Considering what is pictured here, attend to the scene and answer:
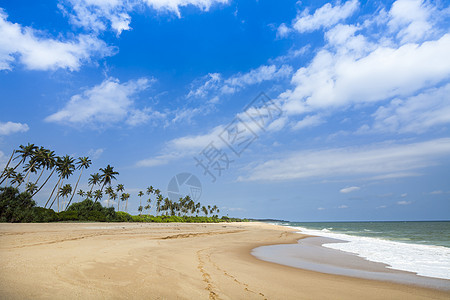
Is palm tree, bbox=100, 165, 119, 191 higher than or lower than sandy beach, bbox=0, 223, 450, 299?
higher

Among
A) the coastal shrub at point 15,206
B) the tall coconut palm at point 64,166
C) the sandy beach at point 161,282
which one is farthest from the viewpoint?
the tall coconut palm at point 64,166

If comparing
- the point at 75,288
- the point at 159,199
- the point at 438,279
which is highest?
the point at 159,199

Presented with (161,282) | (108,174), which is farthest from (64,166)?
(161,282)

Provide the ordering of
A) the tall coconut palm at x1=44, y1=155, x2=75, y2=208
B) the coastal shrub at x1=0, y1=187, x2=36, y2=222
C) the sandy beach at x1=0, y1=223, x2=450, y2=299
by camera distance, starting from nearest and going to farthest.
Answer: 1. the sandy beach at x1=0, y1=223, x2=450, y2=299
2. the coastal shrub at x1=0, y1=187, x2=36, y2=222
3. the tall coconut palm at x1=44, y1=155, x2=75, y2=208

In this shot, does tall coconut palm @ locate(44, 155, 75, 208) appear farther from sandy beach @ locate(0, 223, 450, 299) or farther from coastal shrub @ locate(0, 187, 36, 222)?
sandy beach @ locate(0, 223, 450, 299)

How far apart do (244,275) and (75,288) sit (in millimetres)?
4691

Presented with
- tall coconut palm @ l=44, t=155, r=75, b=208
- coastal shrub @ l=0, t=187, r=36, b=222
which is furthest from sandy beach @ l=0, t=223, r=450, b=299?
tall coconut palm @ l=44, t=155, r=75, b=208

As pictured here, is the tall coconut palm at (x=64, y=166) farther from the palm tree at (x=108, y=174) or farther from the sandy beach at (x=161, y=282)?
the sandy beach at (x=161, y=282)

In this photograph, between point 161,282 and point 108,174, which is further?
point 108,174

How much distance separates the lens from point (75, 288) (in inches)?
191

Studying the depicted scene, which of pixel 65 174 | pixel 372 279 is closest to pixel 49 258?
pixel 372 279

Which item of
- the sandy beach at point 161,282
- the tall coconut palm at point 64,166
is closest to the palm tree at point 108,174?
the tall coconut palm at point 64,166

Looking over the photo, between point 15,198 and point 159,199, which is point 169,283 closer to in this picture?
point 15,198

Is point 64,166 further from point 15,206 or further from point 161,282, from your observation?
point 161,282
